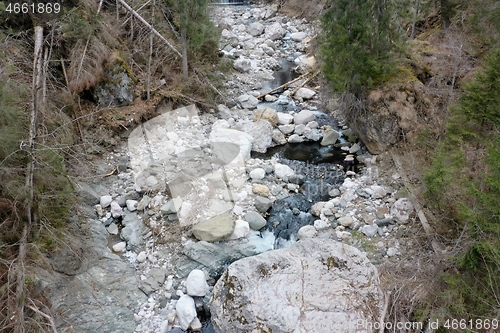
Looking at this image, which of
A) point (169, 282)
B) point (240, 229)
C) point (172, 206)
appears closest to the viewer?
point (169, 282)

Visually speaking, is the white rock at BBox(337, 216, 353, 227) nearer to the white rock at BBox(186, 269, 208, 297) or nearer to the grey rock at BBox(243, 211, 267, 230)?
the grey rock at BBox(243, 211, 267, 230)

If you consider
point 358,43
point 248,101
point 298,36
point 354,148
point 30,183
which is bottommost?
point 354,148

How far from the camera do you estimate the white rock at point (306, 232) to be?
770cm

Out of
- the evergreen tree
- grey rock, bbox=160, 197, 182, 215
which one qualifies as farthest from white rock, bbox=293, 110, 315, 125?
grey rock, bbox=160, 197, 182, 215

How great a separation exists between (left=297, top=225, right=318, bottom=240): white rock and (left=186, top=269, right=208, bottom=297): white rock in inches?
87.4

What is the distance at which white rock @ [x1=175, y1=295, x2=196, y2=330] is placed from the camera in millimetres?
6051

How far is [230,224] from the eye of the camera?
304 inches

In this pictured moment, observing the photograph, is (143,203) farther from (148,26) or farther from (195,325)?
(148,26)

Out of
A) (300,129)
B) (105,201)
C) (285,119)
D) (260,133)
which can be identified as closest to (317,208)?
(260,133)

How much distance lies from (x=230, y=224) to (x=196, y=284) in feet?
5.20

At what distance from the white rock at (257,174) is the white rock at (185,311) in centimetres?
368

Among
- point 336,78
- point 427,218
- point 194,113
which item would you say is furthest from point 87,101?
point 427,218

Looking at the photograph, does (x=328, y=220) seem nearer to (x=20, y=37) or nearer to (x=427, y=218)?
(x=427, y=218)

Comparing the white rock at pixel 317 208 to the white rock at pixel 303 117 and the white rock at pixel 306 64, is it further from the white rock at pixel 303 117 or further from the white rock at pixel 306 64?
the white rock at pixel 306 64
